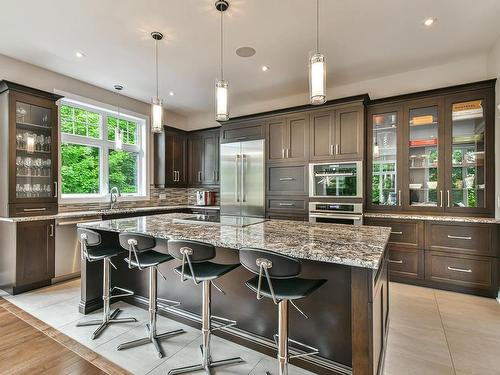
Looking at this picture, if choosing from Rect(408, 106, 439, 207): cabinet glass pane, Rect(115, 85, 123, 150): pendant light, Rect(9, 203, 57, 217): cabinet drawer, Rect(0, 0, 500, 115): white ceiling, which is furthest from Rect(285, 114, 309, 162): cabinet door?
Rect(9, 203, 57, 217): cabinet drawer

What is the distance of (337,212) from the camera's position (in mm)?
3789

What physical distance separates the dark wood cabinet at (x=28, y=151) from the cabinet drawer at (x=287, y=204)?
122 inches

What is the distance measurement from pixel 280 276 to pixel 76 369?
5.48 feet

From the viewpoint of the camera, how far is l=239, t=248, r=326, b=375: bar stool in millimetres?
1375

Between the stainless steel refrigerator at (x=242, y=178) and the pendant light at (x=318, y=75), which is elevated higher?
the pendant light at (x=318, y=75)

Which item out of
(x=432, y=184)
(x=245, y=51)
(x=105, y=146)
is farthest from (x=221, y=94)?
(x=105, y=146)

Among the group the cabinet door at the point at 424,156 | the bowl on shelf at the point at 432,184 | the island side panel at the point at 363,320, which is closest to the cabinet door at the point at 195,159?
the cabinet door at the point at 424,156

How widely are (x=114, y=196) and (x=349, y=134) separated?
12.9 feet

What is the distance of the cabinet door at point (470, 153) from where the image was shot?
10.5 feet

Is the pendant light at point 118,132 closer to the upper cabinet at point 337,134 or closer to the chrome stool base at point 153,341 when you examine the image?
the chrome stool base at point 153,341

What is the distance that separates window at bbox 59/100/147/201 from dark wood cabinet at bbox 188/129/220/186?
1.00 metres

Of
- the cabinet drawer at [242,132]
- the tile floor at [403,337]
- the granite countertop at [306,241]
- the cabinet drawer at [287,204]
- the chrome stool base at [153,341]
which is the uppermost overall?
the cabinet drawer at [242,132]

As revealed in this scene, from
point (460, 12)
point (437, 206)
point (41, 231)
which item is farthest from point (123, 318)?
point (460, 12)

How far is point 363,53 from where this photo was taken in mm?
3305
